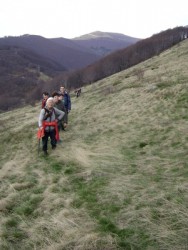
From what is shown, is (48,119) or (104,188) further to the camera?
(48,119)

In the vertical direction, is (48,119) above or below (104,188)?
above

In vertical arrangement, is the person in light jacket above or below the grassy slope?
above

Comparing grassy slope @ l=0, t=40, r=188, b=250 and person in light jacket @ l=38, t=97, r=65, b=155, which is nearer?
grassy slope @ l=0, t=40, r=188, b=250

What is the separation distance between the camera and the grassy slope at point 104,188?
226 inches

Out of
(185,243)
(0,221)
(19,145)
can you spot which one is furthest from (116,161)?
(19,145)

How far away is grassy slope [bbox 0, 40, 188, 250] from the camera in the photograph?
574 centimetres

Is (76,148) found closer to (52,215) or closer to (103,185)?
(103,185)

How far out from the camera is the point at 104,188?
782 cm

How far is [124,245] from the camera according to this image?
542 cm

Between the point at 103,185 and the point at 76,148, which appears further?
the point at 76,148

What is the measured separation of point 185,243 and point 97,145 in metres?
7.54

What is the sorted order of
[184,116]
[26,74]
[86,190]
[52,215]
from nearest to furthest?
[52,215], [86,190], [184,116], [26,74]

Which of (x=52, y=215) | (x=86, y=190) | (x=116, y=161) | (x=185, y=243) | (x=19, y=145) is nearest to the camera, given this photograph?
(x=185, y=243)

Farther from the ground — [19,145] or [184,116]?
[184,116]
